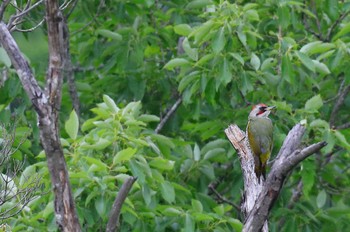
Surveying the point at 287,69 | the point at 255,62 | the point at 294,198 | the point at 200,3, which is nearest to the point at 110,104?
the point at 255,62

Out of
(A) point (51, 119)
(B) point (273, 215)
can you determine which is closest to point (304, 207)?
(B) point (273, 215)

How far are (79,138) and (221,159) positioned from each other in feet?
5.16

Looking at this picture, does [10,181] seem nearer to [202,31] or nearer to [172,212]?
[172,212]

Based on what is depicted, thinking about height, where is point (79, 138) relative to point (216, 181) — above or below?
above

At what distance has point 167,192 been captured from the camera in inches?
337

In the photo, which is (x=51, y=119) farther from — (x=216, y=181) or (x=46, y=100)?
(x=216, y=181)

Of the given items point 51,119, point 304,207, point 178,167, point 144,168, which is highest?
point 51,119

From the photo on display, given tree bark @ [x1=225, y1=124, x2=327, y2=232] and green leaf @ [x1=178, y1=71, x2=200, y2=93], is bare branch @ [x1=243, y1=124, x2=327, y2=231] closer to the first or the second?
tree bark @ [x1=225, y1=124, x2=327, y2=232]

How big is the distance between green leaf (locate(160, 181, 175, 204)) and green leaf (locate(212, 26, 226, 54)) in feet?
4.22

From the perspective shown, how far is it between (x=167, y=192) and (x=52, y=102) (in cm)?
263

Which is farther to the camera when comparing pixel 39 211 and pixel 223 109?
pixel 223 109

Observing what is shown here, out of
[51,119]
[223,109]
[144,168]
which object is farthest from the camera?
[223,109]

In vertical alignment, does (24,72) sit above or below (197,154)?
above

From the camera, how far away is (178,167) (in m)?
9.95
